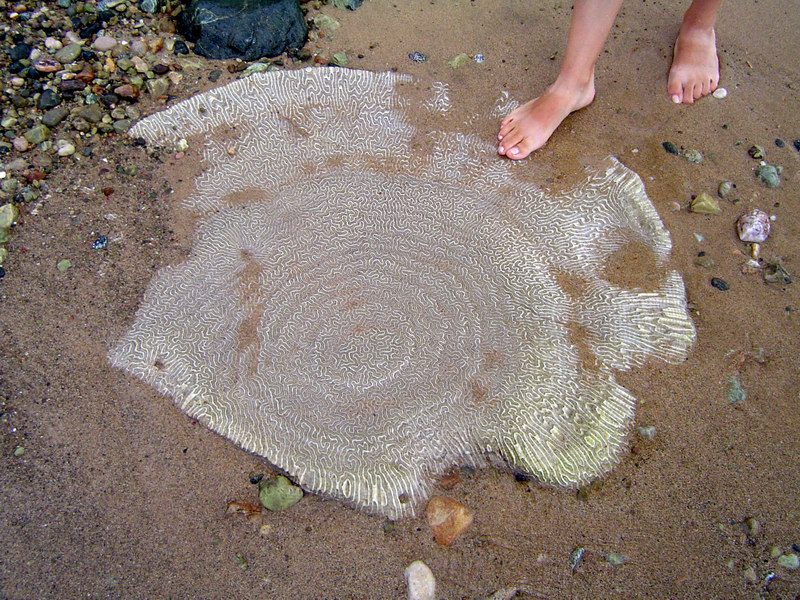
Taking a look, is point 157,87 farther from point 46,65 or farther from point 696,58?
point 696,58

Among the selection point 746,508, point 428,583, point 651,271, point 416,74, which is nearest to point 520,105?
point 416,74

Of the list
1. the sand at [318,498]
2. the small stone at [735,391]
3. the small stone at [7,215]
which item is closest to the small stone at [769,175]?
the sand at [318,498]

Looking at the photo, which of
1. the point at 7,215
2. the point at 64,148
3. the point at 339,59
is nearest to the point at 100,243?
the point at 7,215

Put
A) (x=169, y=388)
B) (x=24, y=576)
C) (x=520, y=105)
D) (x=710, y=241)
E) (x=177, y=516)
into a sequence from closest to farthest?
(x=24, y=576) < (x=177, y=516) < (x=169, y=388) < (x=710, y=241) < (x=520, y=105)

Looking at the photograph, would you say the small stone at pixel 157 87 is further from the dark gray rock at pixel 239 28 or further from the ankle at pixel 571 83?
the ankle at pixel 571 83

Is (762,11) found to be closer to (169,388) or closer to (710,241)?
(710,241)
